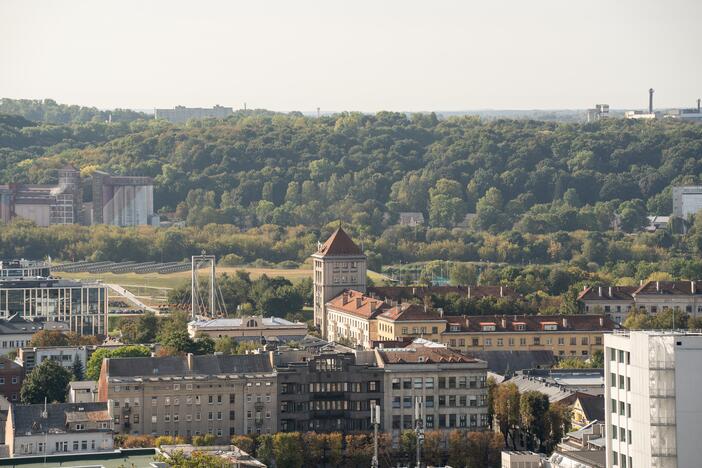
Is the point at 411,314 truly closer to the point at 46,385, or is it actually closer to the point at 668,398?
the point at 46,385

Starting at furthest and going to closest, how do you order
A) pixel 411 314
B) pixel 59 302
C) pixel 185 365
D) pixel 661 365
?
pixel 59 302 → pixel 411 314 → pixel 185 365 → pixel 661 365

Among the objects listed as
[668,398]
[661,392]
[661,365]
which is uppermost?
[661,365]

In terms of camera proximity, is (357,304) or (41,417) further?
(357,304)

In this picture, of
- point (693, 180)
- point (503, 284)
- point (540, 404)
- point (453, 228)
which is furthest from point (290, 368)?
point (693, 180)

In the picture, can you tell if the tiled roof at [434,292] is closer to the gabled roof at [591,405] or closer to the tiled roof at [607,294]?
the tiled roof at [607,294]

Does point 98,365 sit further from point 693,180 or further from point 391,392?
point 693,180

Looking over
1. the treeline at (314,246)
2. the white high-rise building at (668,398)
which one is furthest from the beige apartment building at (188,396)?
the treeline at (314,246)

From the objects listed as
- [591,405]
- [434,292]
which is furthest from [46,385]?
[434,292]

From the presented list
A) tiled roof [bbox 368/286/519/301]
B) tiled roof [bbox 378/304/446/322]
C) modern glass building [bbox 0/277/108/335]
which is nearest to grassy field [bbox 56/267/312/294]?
modern glass building [bbox 0/277/108/335]
